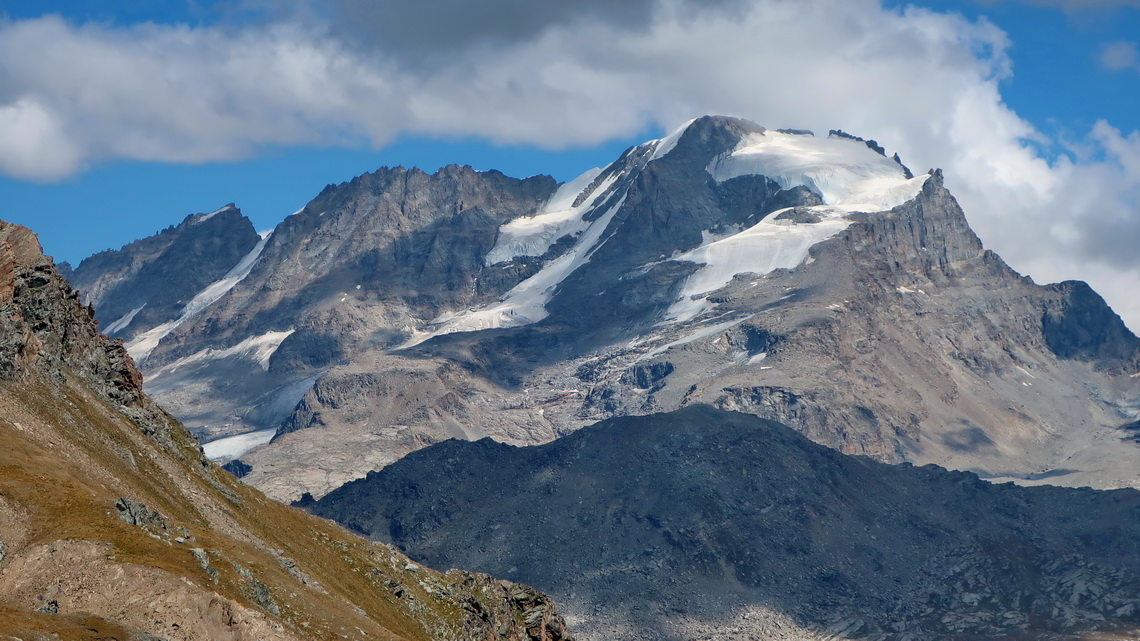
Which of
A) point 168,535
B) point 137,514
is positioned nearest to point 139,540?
point 137,514

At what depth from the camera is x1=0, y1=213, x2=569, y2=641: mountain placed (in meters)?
72.0

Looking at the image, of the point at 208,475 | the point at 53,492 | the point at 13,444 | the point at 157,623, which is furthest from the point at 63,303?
the point at 157,623

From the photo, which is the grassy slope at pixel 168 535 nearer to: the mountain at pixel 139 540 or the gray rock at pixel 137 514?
the mountain at pixel 139 540

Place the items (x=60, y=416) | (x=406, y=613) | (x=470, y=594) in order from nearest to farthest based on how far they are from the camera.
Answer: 1. (x=60, y=416)
2. (x=406, y=613)
3. (x=470, y=594)

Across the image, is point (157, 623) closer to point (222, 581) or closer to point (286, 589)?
point (222, 581)

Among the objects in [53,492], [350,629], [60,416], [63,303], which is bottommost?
[350,629]

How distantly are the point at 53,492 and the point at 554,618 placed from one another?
56421mm

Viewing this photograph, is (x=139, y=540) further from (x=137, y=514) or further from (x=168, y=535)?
(x=168, y=535)

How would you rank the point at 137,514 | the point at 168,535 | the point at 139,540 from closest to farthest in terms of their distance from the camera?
the point at 139,540 → the point at 137,514 → the point at 168,535

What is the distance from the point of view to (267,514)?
107 meters

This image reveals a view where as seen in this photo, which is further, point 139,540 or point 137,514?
point 137,514

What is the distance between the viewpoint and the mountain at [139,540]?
236 feet

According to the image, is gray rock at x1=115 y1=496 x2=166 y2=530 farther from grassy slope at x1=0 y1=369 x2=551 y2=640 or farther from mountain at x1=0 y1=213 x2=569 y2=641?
grassy slope at x1=0 y1=369 x2=551 y2=640

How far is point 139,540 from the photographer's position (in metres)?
75.4
